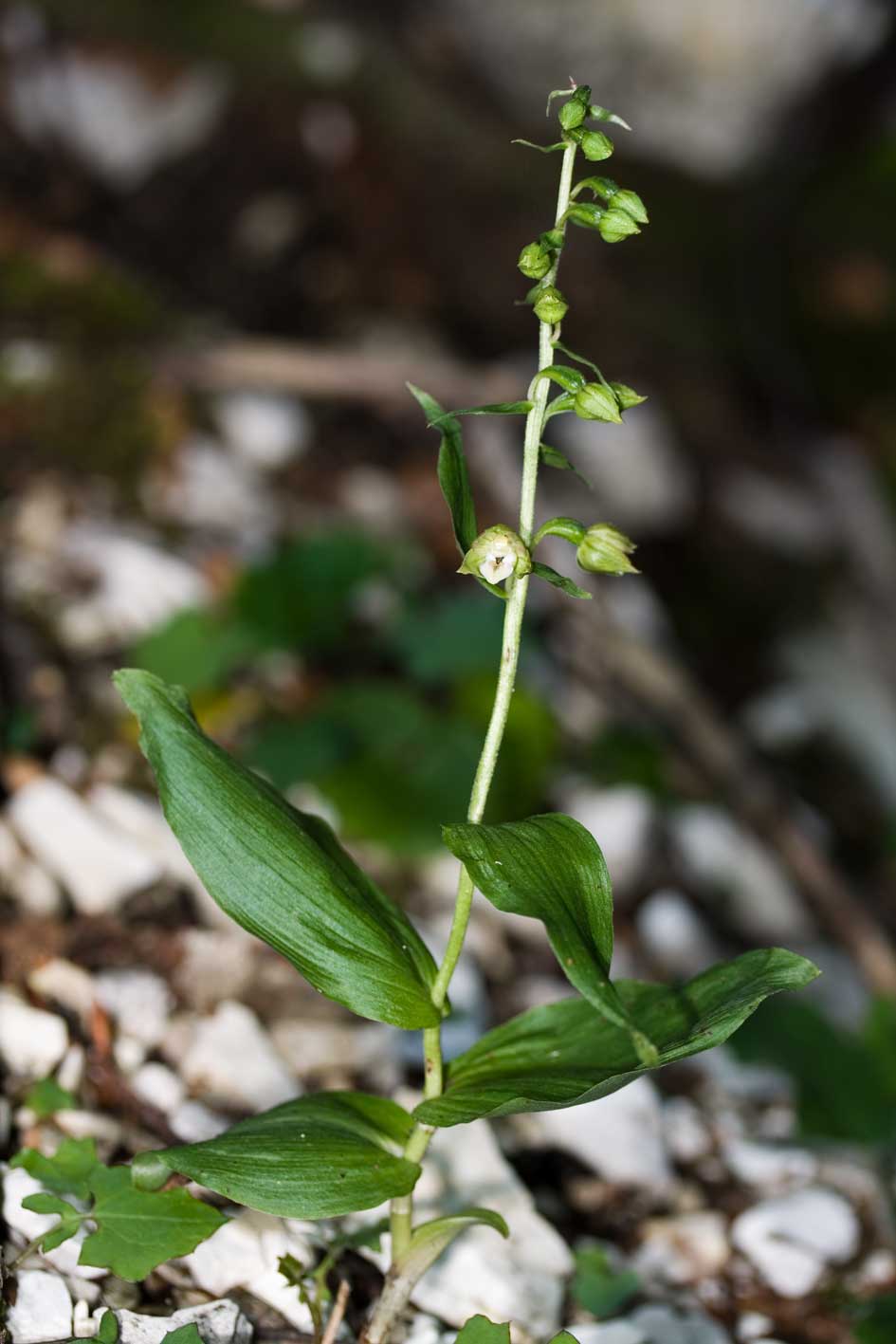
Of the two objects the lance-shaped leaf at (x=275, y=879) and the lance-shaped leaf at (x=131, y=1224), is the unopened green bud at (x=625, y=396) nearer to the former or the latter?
the lance-shaped leaf at (x=275, y=879)

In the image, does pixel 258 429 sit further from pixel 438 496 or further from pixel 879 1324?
pixel 879 1324

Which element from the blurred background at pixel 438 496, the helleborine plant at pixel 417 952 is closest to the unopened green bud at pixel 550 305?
the helleborine plant at pixel 417 952

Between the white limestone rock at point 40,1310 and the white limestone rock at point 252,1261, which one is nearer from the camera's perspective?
the white limestone rock at point 40,1310

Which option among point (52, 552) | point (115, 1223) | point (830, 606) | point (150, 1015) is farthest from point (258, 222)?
point (115, 1223)

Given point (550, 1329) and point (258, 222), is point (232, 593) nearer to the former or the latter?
point (550, 1329)

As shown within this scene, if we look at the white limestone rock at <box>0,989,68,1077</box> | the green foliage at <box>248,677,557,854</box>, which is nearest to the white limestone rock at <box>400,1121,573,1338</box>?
the white limestone rock at <box>0,989,68,1077</box>
